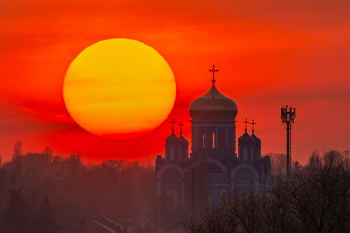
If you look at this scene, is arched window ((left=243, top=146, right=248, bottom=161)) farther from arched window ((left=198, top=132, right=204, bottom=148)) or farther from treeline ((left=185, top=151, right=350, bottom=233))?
treeline ((left=185, top=151, right=350, bottom=233))

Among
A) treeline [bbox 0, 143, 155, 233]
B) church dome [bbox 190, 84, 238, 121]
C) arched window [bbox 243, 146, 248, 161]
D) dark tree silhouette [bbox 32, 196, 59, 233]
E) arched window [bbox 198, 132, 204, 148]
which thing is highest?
church dome [bbox 190, 84, 238, 121]

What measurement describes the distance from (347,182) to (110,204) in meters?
48.1

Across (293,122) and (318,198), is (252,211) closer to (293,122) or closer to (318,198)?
(318,198)

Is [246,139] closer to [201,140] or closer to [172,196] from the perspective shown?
[201,140]

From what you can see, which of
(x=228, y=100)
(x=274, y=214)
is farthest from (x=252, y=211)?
(x=228, y=100)

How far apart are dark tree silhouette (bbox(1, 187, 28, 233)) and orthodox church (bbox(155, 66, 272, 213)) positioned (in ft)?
38.9

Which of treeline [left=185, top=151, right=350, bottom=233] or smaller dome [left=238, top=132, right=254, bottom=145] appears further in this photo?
smaller dome [left=238, top=132, right=254, bottom=145]

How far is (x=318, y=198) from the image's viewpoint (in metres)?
30.3

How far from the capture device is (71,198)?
7681 centimetres

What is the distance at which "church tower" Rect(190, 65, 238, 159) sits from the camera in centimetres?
7031

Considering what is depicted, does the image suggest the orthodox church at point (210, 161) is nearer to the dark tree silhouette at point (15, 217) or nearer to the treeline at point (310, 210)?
the dark tree silhouette at point (15, 217)

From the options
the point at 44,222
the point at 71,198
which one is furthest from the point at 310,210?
the point at 71,198

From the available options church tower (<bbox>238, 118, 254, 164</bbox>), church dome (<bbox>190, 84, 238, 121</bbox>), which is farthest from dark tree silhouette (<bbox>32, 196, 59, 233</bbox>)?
church tower (<bbox>238, 118, 254, 164</bbox>)

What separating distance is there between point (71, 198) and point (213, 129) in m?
13.3
